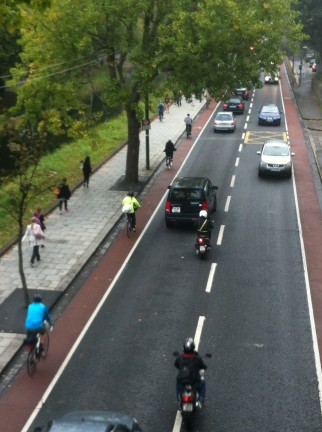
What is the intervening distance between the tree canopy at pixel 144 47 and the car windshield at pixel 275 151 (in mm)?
6606

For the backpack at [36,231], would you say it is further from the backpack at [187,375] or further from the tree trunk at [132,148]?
the tree trunk at [132,148]

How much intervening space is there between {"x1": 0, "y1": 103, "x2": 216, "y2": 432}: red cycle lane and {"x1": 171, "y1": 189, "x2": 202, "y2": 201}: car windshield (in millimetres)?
1924

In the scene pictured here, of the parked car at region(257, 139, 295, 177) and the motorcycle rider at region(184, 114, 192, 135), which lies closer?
the parked car at region(257, 139, 295, 177)

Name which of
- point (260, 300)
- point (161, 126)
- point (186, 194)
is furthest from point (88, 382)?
point (161, 126)

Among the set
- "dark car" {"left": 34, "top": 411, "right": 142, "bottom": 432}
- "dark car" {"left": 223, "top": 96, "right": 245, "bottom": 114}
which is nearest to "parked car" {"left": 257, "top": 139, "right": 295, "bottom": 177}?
"dark car" {"left": 223, "top": 96, "right": 245, "bottom": 114}

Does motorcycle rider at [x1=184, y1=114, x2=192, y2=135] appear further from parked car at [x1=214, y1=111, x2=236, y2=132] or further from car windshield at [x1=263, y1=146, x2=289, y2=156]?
car windshield at [x1=263, y1=146, x2=289, y2=156]

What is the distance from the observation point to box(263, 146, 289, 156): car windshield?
108 feet

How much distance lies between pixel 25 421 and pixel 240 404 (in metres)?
A: 4.13

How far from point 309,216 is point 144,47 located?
9723 mm

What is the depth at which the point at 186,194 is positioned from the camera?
23.7 meters

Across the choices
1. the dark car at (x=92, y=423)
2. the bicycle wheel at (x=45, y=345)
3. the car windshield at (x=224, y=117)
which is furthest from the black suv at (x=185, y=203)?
the car windshield at (x=224, y=117)

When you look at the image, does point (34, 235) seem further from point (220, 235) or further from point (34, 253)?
point (220, 235)

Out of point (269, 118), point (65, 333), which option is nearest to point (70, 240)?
point (65, 333)

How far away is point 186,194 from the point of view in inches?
931
